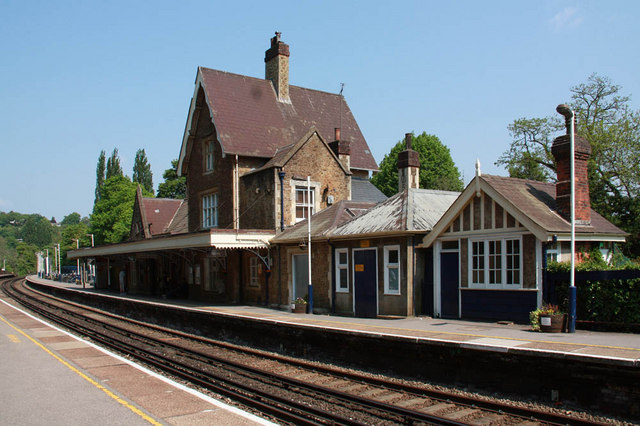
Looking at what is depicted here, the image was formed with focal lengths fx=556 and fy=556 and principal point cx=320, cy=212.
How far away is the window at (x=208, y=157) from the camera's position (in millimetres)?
28688

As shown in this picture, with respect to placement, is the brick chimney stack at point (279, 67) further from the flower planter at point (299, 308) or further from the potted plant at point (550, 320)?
the potted plant at point (550, 320)

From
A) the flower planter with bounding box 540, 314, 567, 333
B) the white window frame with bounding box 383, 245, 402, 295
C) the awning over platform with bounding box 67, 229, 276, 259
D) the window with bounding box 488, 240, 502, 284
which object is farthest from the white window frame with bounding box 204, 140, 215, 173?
the flower planter with bounding box 540, 314, 567, 333

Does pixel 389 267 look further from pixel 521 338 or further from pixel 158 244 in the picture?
pixel 158 244

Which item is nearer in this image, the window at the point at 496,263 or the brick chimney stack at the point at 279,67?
the window at the point at 496,263

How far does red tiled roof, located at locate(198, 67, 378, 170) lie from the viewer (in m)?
26.9

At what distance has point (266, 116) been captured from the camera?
29000mm

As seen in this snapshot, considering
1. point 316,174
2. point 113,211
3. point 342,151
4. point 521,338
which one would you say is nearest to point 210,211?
point 316,174

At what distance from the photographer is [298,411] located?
28.6 ft

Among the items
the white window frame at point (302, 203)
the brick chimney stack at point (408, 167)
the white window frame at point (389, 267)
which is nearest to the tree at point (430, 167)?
the white window frame at point (302, 203)

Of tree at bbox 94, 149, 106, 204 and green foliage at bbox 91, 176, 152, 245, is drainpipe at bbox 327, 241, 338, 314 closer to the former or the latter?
green foliage at bbox 91, 176, 152, 245

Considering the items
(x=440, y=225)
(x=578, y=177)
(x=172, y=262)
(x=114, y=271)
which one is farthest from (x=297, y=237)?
(x=114, y=271)

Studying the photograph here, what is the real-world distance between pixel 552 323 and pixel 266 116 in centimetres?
2005

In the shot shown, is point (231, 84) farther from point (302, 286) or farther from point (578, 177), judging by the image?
point (578, 177)

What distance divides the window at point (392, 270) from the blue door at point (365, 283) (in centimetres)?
49
